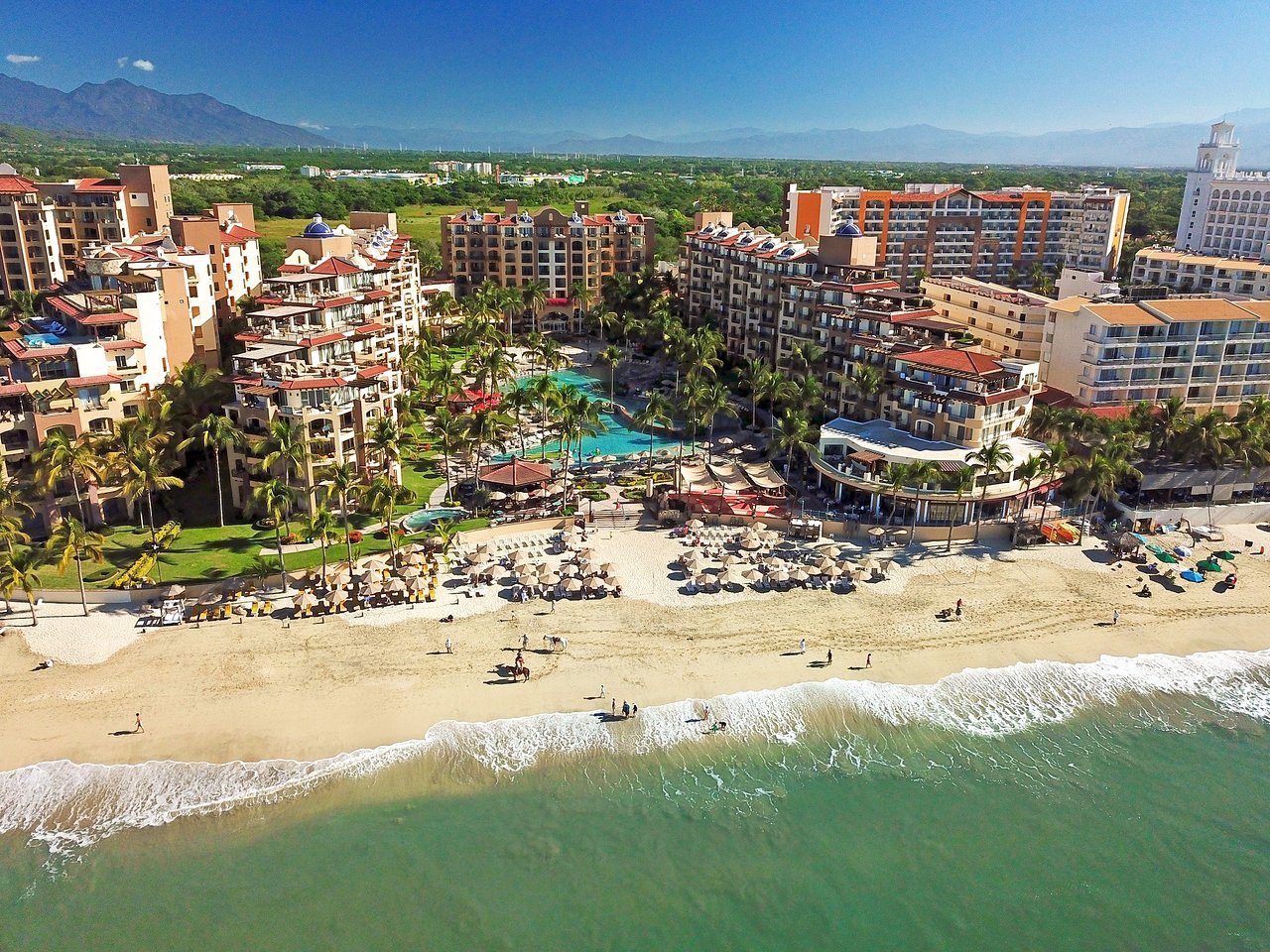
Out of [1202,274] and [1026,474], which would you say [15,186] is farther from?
[1202,274]

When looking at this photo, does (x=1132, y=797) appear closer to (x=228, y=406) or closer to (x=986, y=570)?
(x=986, y=570)

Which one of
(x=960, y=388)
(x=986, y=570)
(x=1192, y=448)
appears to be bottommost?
(x=986, y=570)

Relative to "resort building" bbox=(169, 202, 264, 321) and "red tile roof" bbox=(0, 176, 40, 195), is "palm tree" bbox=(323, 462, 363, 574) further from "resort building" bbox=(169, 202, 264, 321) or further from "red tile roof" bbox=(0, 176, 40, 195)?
"red tile roof" bbox=(0, 176, 40, 195)

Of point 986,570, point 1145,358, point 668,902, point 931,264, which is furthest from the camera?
point 931,264

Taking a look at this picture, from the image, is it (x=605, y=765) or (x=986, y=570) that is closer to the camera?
(x=605, y=765)

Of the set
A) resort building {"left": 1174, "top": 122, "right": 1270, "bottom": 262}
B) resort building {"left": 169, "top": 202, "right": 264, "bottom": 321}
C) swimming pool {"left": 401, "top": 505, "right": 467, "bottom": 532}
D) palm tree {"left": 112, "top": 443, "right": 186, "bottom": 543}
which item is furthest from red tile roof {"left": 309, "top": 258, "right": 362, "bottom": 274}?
resort building {"left": 1174, "top": 122, "right": 1270, "bottom": 262}

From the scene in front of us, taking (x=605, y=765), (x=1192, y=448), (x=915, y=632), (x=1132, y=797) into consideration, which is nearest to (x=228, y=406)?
(x=605, y=765)

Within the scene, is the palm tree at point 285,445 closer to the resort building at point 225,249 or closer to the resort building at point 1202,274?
the resort building at point 225,249
